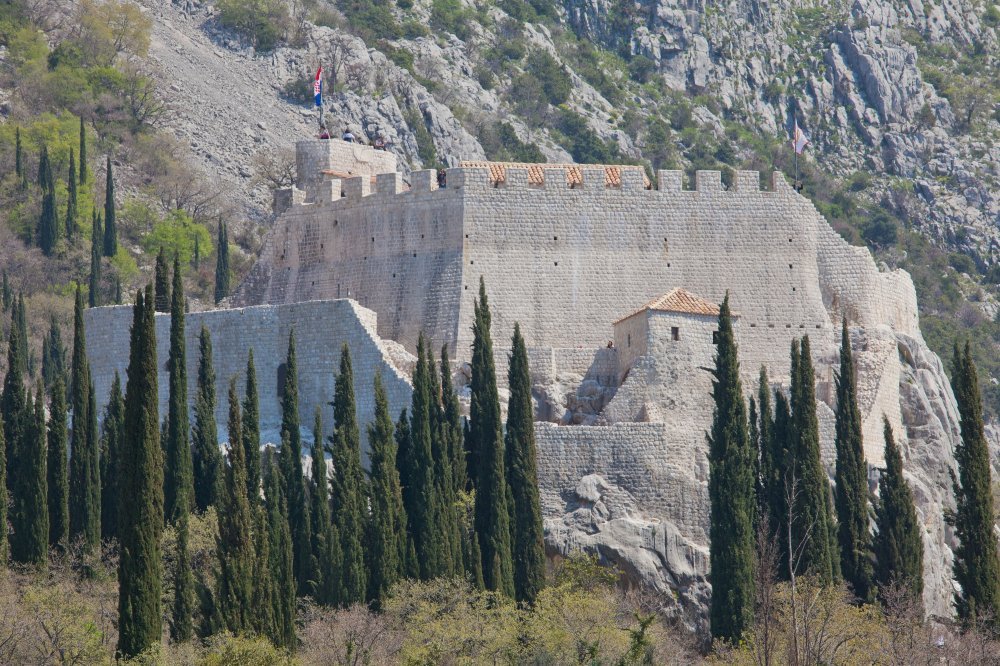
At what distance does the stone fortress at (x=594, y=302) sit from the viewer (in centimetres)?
5534

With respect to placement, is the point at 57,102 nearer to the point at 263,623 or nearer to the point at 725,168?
the point at 725,168

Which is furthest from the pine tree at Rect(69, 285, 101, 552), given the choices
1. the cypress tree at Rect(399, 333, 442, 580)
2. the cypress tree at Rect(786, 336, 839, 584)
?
the cypress tree at Rect(786, 336, 839, 584)

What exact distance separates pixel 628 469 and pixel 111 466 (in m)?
12.2

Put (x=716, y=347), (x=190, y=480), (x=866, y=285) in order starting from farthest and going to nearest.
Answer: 1. (x=866, y=285)
2. (x=716, y=347)
3. (x=190, y=480)

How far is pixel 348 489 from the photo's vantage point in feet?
160

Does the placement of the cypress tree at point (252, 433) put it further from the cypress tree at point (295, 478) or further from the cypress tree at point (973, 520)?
the cypress tree at point (973, 520)

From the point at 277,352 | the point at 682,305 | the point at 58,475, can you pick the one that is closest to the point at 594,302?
the point at 682,305

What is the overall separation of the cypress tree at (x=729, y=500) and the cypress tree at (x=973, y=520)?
15.4 feet

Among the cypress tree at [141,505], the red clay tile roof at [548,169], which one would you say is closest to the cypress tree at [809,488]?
the red clay tile roof at [548,169]

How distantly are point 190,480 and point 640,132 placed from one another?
53.5 metres

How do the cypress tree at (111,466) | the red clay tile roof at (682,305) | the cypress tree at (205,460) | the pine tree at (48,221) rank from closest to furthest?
the cypress tree at (111,466) → the cypress tree at (205,460) → the red clay tile roof at (682,305) → the pine tree at (48,221)

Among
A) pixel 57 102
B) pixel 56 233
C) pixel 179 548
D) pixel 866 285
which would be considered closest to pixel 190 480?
pixel 179 548

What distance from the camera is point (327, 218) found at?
61.0m

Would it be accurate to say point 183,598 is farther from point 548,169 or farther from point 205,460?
point 548,169
